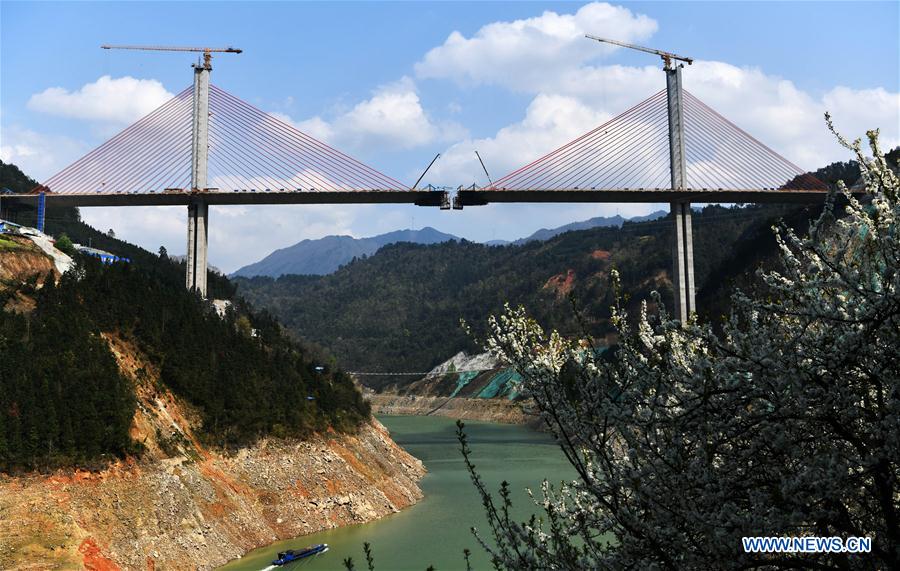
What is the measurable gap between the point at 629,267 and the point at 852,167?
41.8m

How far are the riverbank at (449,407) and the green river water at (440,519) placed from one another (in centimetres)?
3289

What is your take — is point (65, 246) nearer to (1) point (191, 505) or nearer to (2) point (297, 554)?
(1) point (191, 505)

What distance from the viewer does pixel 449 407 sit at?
13475 centimetres

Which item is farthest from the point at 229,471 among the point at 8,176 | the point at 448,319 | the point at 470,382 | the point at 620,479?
the point at 448,319

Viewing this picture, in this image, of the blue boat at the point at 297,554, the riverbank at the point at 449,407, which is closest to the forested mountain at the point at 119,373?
the blue boat at the point at 297,554

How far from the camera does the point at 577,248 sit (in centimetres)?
19962

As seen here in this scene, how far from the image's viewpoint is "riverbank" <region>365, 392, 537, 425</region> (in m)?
117

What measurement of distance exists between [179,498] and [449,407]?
102 meters

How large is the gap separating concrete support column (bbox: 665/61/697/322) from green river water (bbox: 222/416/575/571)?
1902cm

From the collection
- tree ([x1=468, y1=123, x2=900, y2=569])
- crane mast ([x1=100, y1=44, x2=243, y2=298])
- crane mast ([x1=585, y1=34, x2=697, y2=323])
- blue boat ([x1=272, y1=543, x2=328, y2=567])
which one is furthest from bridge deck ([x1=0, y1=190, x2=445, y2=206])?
tree ([x1=468, y1=123, x2=900, y2=569])

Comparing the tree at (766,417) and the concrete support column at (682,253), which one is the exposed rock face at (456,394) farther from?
the tree at (766,417)

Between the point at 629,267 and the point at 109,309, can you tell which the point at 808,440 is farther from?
the point at 629,267

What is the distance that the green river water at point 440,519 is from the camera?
34.1 meters

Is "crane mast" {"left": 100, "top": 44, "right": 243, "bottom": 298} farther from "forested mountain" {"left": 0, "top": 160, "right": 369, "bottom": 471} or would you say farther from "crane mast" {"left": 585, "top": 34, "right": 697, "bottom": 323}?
"crane mast" {"left": 585, "top": 34, "right": 697, "bottom": 323}
